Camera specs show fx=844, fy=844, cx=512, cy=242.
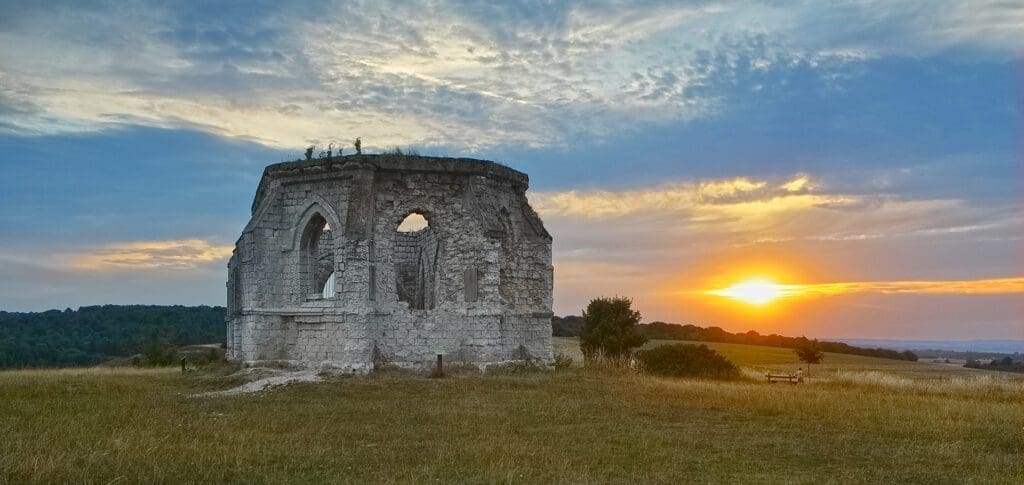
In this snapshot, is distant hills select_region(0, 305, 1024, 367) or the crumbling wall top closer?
the crumbling wall top

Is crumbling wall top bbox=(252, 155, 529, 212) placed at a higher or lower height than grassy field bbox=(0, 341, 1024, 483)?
higher

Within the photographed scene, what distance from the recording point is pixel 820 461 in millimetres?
10445

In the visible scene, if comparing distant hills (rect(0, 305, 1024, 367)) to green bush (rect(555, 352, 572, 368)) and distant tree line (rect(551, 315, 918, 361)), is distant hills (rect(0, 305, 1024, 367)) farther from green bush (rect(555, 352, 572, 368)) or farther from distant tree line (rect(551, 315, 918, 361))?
green bush (rect(555, 352, 572, 368))

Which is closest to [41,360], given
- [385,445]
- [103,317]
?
[103,317]

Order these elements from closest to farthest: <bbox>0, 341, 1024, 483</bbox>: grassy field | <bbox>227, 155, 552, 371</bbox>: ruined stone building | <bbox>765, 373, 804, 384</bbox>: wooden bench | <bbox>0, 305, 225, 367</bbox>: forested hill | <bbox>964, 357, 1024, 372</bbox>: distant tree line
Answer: <bbox>0, 341, 1024, 483</bbox>: grassy field, <bbox>227, 155, 552, 371</bbox>: ruined stone building, <bbox>765, 373, 804, 384</bbox>: wooden bench, <bbox>964, 357, 1024, 372</bbox>: distant tree line, <bbox>0, 305, 225, 367</bbox>: forested hill

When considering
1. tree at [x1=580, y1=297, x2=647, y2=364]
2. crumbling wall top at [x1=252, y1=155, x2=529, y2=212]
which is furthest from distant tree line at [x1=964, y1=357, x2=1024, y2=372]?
crumbling wall top at [x1=252, y1=155, x2=529, y2=212]

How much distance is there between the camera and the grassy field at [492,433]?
363 inches

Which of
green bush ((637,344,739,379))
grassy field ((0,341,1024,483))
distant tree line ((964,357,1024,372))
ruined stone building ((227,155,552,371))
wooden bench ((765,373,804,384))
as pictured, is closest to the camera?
grassy field ((0,341,1024,483))

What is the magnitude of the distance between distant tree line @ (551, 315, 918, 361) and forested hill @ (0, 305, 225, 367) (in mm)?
24661

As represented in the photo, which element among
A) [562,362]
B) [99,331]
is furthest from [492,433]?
[99,331]

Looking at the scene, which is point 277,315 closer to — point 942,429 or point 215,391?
point 215,391

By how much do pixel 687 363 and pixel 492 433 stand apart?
50.6 ft

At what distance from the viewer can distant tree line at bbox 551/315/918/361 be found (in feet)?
188

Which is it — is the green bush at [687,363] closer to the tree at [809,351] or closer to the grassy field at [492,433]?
the grassy field at [492,433]
